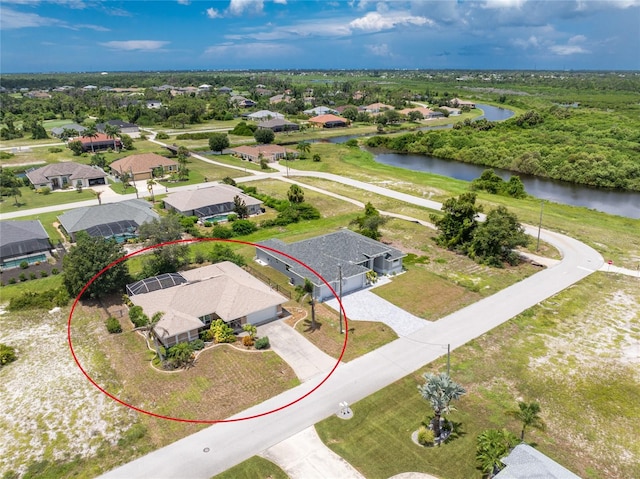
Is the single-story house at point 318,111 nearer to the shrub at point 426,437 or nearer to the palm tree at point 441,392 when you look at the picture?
the palm tree at point 441,392

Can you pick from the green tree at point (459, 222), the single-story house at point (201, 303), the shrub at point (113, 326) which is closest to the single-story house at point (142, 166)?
the single-story house at point (201, 303)

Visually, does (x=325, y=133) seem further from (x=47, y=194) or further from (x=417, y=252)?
(x=417, y=252)

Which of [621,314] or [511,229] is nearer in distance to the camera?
[621,314]

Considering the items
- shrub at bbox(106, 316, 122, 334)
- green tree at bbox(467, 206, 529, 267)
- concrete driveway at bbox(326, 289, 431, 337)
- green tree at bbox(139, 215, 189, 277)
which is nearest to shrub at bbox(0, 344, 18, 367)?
shrub at bbox(106, 316, 122, 334)

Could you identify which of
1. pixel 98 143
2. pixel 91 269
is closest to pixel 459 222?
pixel 91 269

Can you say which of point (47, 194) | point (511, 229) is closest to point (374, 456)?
point (511, 229)

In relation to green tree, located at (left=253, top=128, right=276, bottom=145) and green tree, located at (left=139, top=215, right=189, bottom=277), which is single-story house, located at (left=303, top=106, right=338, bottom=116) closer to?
green tree, located at (left=253, top=128, right=276, bottom=145)
